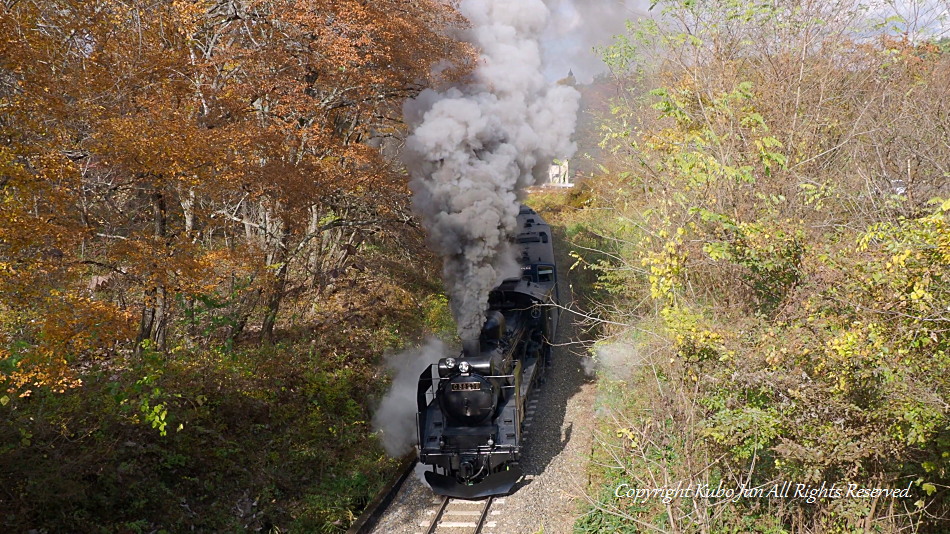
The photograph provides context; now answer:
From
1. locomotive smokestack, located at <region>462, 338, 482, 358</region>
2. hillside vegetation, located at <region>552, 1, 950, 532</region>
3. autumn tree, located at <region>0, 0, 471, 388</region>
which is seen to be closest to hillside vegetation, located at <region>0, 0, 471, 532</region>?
autumn tree, located at <region>0, 0, 471, 388</region>

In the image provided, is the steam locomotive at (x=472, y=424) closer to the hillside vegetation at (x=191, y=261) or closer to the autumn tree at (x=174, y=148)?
the hillside vegetation at (x=191, y=261)

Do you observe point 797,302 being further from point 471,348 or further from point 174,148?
point 174,148

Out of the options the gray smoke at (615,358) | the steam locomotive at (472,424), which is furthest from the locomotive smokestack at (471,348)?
the gray smoke at (615,358)

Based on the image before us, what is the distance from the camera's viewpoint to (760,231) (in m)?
7.67

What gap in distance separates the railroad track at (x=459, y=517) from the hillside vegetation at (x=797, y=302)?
4.45 ft

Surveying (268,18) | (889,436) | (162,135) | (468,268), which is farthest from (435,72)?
(889,436)

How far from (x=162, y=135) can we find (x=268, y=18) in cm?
567

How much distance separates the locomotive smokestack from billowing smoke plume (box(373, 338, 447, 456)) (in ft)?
9.69

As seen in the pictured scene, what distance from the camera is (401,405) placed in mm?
13344

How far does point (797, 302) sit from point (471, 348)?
470 cm

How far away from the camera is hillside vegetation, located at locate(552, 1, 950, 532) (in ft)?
20.2

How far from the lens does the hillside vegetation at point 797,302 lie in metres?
6.17

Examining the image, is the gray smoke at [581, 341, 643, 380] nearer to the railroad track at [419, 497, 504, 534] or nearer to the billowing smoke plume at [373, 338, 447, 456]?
the billowing smoke plume at [373, 338, 447, 456]

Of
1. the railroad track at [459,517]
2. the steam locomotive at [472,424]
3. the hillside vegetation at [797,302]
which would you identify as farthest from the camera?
the steam locomotive at [472,424]
